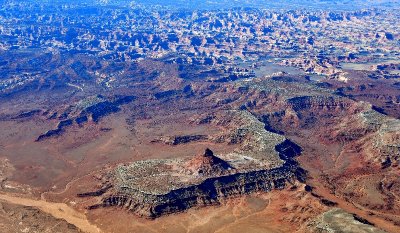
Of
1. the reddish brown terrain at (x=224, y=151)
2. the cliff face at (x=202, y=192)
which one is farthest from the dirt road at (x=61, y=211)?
the cliff face at (x=202, y=192)

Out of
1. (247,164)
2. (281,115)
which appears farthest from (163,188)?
(281,115)

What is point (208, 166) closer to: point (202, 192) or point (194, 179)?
point (194, 179)

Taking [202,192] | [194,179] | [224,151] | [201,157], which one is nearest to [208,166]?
[201,157]

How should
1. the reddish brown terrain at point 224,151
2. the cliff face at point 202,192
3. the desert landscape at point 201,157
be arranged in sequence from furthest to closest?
the cliff face at point 202,192, the reddish brown terrain at point 224,151, the desert landscape at point 201,157

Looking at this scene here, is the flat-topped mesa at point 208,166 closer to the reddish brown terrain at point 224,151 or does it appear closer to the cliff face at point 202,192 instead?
the reddish brown terrain at point 224,151

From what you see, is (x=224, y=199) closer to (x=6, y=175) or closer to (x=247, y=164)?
(x=247, y=164)

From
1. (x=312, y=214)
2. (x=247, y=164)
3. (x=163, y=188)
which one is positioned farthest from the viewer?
(x=247, y=164)

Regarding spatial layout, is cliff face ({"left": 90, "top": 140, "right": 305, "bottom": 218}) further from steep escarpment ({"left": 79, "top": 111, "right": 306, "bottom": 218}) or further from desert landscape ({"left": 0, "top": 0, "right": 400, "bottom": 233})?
desert landscape ({"left": 0, "top": 0, "right": 400, "bottom": 233})
